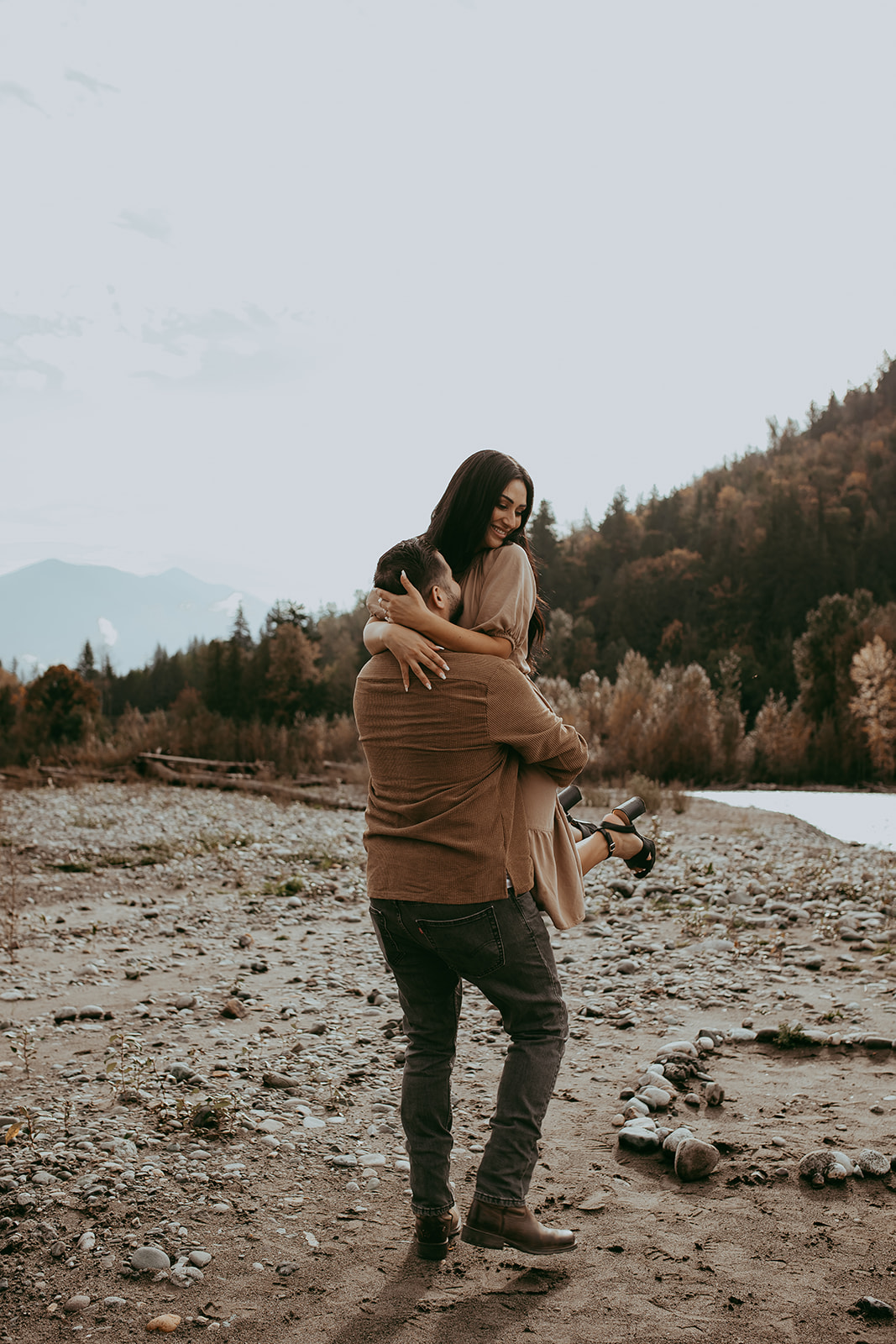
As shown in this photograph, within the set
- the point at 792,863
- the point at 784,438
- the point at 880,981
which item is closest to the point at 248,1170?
the point at 880,981

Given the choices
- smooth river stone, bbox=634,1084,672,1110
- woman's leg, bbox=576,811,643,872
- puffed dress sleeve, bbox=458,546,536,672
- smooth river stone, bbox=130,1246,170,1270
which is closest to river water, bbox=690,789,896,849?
smooth river stone, bbox=634,1084,672,1110

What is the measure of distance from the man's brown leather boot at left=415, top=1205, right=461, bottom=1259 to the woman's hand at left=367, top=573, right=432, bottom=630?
158 centimetres

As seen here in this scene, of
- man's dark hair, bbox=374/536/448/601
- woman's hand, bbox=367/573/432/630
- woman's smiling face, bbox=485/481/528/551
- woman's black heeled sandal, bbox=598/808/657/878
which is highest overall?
woman's smiling face, bbox=485/481/528/551

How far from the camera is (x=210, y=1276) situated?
94.0 inches

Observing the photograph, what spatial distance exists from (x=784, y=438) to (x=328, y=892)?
92255mm

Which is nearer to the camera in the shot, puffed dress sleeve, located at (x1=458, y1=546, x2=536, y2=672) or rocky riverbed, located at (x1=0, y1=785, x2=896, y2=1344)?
rocky riverbed, located at (x1=0, y1=785, x2=896, y2=1344)

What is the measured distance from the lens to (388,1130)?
3346 millimetres

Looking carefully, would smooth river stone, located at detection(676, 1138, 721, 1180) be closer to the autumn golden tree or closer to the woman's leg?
the woman's leg

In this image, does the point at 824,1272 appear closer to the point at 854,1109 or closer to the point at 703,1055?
the point at 854,1109

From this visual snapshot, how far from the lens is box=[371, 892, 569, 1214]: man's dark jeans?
7.45 ft

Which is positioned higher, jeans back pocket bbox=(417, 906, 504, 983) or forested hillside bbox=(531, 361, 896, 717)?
forested hillside bbox=(531, 361, 896, 717)

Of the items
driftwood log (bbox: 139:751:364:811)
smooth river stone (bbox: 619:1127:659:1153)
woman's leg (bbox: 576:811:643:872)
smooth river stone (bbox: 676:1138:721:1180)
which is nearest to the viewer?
smooth river stone (bbox: 676:1138:721:1180)

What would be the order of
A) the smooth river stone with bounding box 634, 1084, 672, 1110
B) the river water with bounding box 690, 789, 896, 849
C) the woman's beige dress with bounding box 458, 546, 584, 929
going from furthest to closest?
the river water with bounding box 690, 789, 896, 849, the smooth river stone with bounding box 634, 1084, 672, 1110, the woman's beige dress with bounding box 458, 546, 584, 929

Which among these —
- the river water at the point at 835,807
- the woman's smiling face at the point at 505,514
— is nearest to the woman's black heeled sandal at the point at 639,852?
the woman's smiling face at the point at 505,514
